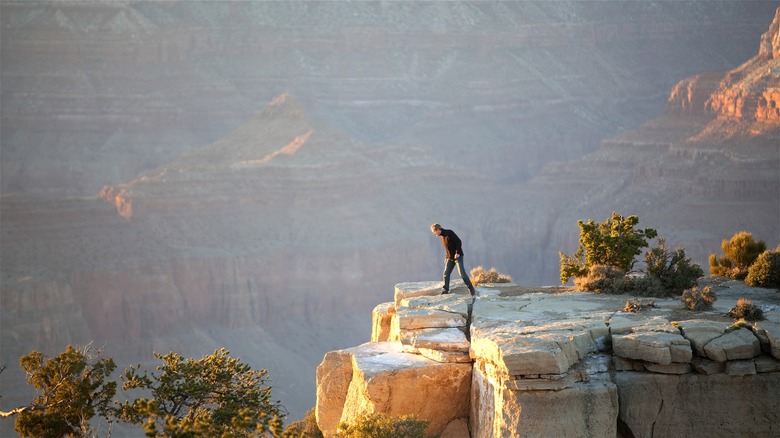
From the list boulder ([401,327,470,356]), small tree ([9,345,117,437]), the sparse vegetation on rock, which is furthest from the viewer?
boulder ([401,327,470,356])

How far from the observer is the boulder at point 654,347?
2623 centimetres

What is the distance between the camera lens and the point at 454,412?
2845 cm

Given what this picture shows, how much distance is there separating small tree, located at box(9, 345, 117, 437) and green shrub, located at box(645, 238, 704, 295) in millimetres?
12816

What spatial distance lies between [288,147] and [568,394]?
220ft

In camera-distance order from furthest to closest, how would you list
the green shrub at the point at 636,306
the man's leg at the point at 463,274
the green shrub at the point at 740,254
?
the green shrub at the point at 740,254, the man's leg at the point at 463,274, the green shrub at the point at 636,306

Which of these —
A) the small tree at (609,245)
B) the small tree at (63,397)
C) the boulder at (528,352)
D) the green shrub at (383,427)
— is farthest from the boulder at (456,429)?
the small tree at (63,397)

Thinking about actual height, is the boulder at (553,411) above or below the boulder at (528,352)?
below

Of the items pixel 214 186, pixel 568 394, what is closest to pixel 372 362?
pixel 568 394

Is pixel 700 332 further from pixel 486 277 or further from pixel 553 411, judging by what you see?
pixel 486 277

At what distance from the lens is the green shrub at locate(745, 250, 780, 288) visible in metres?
32.0

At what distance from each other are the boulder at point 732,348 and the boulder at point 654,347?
43cm

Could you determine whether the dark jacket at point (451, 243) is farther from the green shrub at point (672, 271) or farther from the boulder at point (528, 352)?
the green shrub at point (672, 271)

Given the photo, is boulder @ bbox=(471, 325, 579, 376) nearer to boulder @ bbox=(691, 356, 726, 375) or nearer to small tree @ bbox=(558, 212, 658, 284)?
boulder @ bbox=(691, 356, 726, 375)

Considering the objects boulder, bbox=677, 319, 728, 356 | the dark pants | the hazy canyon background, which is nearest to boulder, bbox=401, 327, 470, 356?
the dark pants
